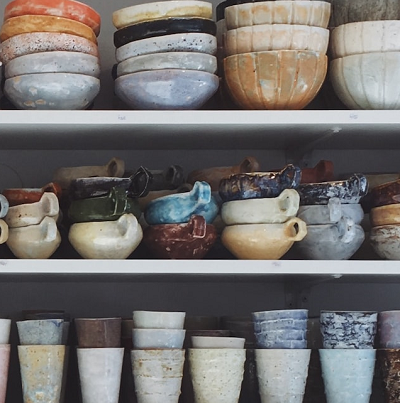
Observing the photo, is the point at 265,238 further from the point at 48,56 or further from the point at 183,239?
the point at 48,56

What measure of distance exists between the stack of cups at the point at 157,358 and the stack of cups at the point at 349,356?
0.24 meters

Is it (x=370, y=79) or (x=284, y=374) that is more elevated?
(x=370, y=79)

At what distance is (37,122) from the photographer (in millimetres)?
1407

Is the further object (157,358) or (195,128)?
(195,128)

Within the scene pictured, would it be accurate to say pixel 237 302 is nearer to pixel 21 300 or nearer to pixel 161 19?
pixel 21 300

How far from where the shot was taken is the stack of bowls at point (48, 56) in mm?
1430

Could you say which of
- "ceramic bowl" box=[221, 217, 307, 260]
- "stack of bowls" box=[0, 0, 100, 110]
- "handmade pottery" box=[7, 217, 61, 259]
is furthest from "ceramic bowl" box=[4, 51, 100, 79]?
"ceramic bowl" box=[221, 217, 307, 260]

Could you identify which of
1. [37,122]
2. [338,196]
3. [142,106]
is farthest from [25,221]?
[338,196]

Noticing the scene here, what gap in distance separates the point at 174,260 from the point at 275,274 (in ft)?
0.57

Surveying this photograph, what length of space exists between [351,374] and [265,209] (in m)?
0.30

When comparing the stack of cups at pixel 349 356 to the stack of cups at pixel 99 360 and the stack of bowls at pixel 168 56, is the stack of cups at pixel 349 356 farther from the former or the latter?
the stack of bowls at pixel 168 56

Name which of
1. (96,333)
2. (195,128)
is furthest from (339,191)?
(96,333)

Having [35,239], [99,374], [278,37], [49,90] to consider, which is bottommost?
[99,374]

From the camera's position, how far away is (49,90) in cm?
143
